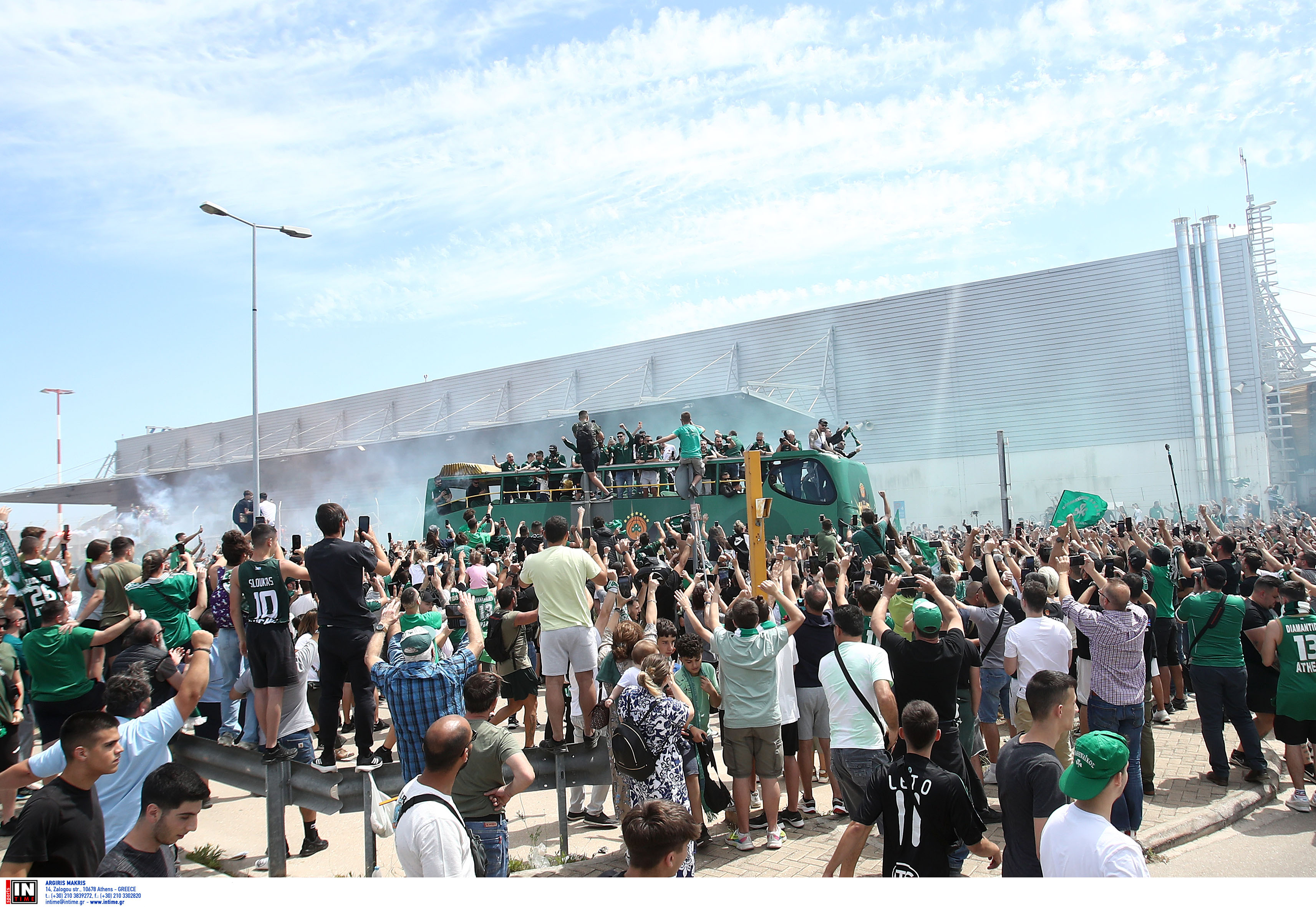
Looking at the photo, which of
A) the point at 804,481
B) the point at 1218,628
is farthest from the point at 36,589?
the point at 804,481

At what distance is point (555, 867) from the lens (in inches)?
216

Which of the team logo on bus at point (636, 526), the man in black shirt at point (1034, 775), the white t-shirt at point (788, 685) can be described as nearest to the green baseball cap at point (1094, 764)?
the man in black shirt at point (1034, 775)

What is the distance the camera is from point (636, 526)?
20484mm

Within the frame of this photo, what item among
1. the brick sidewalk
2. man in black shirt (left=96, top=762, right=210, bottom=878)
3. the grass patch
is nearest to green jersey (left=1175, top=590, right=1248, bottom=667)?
the brick sidewalk

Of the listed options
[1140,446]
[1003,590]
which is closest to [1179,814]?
[1003,590]

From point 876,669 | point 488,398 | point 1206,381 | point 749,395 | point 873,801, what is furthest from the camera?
point 488,398

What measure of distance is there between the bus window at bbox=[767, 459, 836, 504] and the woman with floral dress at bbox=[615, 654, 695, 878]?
593 inches

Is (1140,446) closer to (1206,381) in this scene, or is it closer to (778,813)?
(1206,381)

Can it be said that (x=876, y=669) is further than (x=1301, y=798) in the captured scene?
No

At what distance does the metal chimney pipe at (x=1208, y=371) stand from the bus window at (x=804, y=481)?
53.3 ft

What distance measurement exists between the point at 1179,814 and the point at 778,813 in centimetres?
312

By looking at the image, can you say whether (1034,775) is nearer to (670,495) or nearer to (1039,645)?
(1039,645)

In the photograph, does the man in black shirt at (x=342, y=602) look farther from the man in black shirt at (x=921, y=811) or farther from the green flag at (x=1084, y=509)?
the green flag at (x=1084, y=509)

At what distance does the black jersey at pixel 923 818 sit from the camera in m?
3.57
